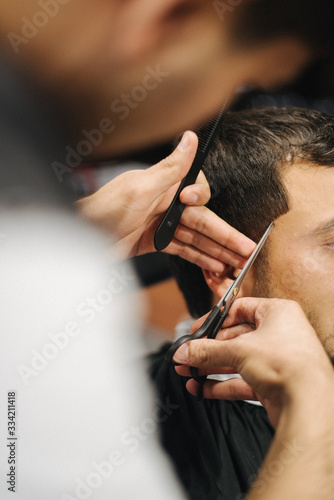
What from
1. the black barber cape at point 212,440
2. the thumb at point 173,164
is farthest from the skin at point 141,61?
the black barber cape at point 212,440

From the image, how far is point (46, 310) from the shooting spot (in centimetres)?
99

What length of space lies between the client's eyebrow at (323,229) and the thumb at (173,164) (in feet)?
1.20

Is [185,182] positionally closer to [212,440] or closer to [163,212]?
[163,212]

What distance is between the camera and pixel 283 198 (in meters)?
1.10

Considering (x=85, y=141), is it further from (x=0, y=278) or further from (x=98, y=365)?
(x=98, y=365)

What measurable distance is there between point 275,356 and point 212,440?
622 millimetres

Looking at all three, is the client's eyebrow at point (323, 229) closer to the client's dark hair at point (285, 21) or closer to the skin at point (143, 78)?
the skin at point (143, 78)

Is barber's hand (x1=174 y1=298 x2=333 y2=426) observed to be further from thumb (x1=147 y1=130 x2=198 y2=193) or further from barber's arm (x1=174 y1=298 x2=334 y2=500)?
thumb (x1=147 y1=130 x2=198 y2=193)

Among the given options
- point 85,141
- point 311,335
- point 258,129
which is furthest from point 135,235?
point 311,335

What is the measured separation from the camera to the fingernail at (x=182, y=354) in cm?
83

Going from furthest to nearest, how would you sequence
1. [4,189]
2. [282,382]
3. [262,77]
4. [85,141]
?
[262,77]
[85,141]
[4,189]
[282,382]

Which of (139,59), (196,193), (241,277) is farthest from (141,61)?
(241,277)

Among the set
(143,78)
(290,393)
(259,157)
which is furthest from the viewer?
(259,157)

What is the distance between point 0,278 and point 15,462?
40 cm
